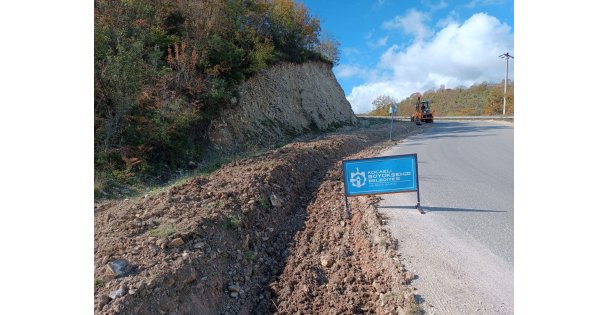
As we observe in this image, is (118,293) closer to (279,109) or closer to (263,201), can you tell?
(263,201)

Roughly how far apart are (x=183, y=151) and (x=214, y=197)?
16.4ft

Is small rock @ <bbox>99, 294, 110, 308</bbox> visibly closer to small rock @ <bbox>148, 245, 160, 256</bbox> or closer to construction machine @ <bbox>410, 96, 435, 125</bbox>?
small rock @ <bbox>148, 245, 160, 256</bbox>

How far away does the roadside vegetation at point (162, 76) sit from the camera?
930 cm

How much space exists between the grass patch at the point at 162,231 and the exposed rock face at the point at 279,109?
7547 millimetres

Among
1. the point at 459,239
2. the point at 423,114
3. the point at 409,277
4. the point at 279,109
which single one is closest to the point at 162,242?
the point at 409,277

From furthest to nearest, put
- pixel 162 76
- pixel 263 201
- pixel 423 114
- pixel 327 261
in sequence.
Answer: pixel 423 114, pixel 162 76, pixel 263 201, pixel 327 261

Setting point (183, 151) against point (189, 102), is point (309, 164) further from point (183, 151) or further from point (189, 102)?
point (189, 102)

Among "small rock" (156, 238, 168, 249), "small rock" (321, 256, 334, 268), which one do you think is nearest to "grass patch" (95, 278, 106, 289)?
"small rock" (156, 238, 168, 249)

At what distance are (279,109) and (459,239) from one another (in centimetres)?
1315

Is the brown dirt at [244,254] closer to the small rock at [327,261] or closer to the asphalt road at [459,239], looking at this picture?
the small rock at [327,261]

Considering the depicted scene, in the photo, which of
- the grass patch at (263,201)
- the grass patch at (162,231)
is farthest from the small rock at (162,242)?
the grass patch at (263,201)

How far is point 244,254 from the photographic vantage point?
5.10 m

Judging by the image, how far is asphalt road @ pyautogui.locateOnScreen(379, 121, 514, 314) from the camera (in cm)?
371

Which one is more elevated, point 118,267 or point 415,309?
point 118,267
